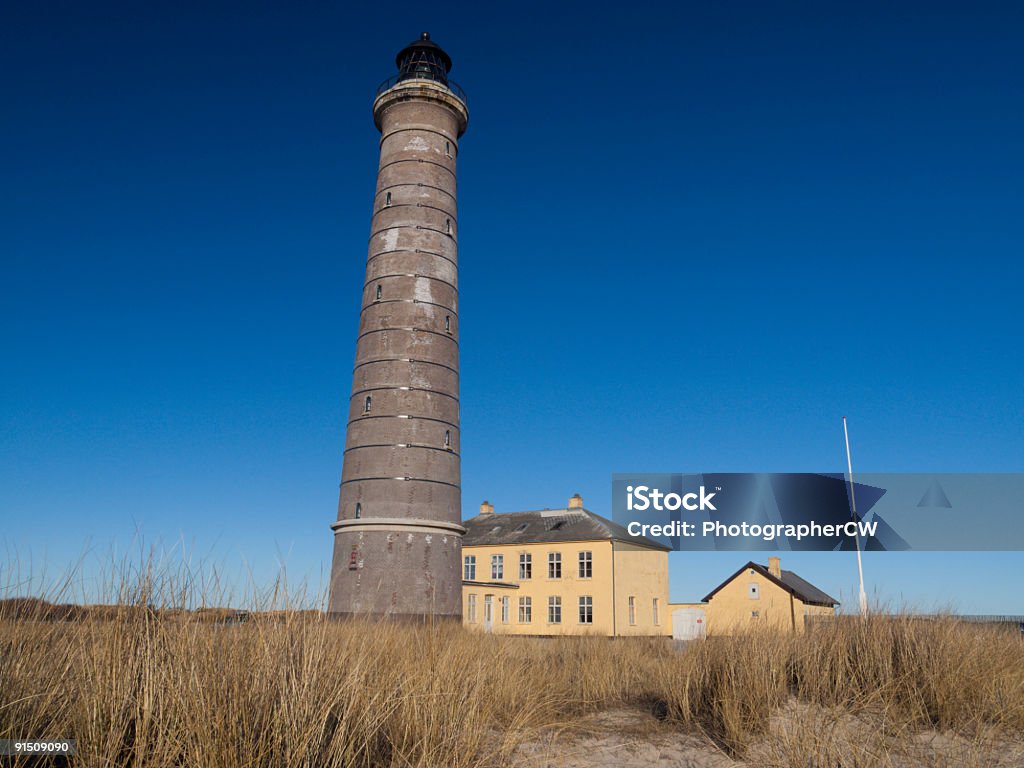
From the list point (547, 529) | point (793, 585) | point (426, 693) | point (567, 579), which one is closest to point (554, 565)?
point (567, 579)

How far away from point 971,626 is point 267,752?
8.83 meters

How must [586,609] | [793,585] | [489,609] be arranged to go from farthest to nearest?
[793,585]
[489,609]
[586,609]

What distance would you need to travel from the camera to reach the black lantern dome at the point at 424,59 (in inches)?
895

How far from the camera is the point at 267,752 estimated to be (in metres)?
3.58

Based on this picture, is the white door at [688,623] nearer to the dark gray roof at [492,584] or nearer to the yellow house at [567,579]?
the yellow house at [567,579]

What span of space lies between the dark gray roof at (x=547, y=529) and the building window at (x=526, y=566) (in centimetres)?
64

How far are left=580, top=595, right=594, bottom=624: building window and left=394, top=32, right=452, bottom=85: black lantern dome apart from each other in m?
21.6

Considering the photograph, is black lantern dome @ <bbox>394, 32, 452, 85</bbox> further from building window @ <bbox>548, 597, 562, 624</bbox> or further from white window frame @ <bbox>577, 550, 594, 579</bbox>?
building window @ <bbox>548, 597, 562, 624</bbox>

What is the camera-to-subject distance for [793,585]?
3803 cm

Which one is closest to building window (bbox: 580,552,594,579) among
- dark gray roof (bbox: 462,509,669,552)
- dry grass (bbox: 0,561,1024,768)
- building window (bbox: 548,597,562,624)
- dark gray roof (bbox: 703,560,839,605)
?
dark gray roof (bbox: 462,509,669,552)

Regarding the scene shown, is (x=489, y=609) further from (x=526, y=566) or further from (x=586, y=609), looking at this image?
(x=586, y=609)

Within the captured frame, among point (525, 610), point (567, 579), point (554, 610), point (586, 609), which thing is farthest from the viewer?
point (525, 610)

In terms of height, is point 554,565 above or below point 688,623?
above

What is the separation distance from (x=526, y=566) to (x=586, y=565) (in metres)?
3.05
